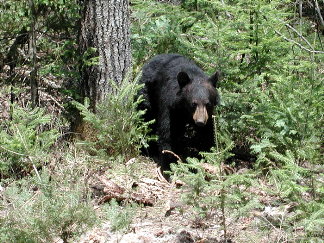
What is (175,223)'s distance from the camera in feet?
17.5

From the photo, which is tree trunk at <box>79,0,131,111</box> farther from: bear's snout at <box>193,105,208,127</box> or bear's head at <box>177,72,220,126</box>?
bear's snout at <box>193,105,208,127</box>

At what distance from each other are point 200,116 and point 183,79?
26.2 inches

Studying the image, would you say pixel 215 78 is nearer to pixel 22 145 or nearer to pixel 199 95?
pixel 199 95

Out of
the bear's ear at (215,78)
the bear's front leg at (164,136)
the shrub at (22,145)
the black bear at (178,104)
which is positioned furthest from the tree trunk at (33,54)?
the bear's ear at (215,78)

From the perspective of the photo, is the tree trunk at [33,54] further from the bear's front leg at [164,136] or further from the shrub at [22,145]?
the bear's front leg at [164,136]

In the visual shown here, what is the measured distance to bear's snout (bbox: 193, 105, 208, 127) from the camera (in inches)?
263

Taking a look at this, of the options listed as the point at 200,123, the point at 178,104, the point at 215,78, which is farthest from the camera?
the point at 178,104

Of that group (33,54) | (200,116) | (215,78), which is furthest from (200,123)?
(33,54)

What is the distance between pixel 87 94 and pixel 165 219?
109 inches

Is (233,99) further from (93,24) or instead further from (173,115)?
(93,24)

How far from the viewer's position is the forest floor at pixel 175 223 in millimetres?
4773

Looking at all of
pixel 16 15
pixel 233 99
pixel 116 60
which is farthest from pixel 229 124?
pixel 16 15

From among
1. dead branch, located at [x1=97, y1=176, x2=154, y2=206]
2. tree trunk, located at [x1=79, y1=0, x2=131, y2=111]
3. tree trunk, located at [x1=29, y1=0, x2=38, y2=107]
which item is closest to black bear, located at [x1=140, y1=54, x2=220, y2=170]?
tree trunk, located at [x1=79, y1=0, x2=131, y2=111]

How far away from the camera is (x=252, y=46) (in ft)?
23.1
